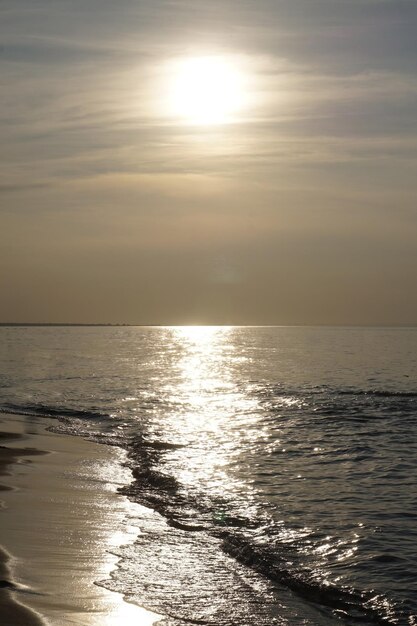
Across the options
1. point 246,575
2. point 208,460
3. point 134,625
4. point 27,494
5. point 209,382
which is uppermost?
point 209,382

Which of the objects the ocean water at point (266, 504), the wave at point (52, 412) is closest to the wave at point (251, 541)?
the ocean water at point (266, 504)

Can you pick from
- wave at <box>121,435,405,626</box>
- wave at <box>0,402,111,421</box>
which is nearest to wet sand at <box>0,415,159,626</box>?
wave at <box>121,435,405,626</box>

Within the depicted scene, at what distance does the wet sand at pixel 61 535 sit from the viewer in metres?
8.12

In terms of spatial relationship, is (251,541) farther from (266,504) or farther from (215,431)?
(215,431)

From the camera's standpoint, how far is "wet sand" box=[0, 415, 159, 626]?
8.12 meters

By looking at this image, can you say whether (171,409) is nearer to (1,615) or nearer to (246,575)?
(246,575)

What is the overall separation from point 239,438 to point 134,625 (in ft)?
54.6

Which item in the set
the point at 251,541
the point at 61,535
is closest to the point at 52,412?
the point at 61,535

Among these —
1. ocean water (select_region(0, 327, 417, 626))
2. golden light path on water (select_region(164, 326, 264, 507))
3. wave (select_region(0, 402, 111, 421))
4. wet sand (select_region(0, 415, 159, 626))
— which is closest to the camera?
wet sand (select_region(0, 415, 159, 626))

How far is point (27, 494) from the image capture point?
1420 cm

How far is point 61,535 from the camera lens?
11.4 metres

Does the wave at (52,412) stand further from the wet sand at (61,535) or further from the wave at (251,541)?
the wave at (251,541)

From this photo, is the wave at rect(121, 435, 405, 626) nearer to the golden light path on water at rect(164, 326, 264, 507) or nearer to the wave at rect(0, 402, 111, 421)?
the golden light path on water at rect(164, 326, 264, 507)

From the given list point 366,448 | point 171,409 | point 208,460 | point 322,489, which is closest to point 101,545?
point 322,489
